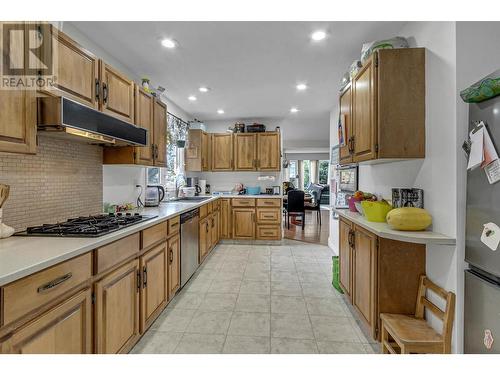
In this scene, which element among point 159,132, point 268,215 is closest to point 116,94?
point 159,132

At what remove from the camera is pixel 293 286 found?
3021mm

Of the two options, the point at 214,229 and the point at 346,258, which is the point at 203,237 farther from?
the point at 346,258

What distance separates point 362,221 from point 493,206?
0.92 metres

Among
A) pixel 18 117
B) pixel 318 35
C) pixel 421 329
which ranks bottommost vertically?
pixel 421 329

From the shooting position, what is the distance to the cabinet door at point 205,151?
5086 mm

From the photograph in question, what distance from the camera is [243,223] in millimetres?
4953

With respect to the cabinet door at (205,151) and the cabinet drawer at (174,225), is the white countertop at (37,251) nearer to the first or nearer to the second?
the cabinet drawer at (174,225)

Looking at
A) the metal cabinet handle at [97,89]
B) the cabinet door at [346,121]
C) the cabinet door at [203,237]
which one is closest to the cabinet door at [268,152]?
the cabinet door at [203,237]

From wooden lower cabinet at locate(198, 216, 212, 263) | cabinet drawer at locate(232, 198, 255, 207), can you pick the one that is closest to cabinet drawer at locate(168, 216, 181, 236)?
wooden lower cabinet at locate(198, 216, 212, 263)

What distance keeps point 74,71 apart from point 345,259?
9.13 feet

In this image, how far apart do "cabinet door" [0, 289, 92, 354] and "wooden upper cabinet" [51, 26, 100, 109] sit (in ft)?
4.25

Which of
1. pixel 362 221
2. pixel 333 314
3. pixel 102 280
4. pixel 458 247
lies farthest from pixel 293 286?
pixel 102 280

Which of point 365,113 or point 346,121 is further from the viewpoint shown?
point 346,121
